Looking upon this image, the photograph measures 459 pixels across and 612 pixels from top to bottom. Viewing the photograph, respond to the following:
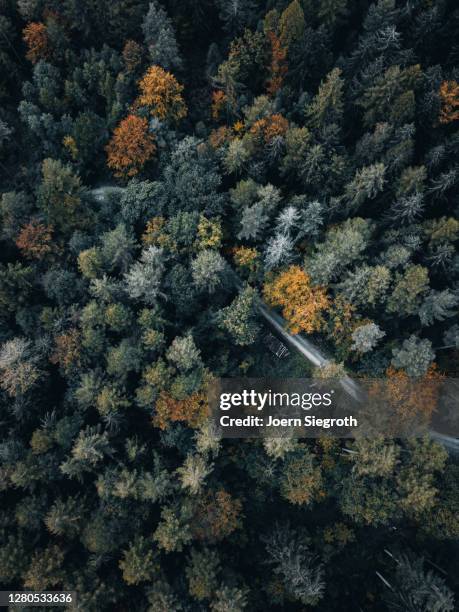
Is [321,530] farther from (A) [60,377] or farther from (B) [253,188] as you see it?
(B) [253,188]

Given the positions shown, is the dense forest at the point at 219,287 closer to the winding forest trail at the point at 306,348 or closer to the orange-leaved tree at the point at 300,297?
the orange-leaved tree at the point at 300,297

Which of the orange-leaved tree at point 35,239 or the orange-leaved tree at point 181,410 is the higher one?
the orange-leaved tree at point 35,239

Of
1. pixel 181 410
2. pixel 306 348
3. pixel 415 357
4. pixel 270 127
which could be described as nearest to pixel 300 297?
pixel 306 348

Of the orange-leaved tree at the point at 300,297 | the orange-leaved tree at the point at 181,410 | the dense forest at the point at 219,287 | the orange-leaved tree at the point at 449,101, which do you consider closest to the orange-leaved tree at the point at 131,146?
the dense forest at the point at 219,287

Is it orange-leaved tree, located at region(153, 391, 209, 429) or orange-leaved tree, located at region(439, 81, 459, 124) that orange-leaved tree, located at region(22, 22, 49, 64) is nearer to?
orange-leaved tree, located at region(153, 391, 209, 429)

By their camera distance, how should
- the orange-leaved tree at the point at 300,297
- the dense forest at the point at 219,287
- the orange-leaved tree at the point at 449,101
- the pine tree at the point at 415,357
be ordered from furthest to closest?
the orange-leaved tree at the point at 300,297 < the orange-leaved tree at the point at 449,101 < the pine tree at the point at 415,357 < the dense forest at the point at 219,287
